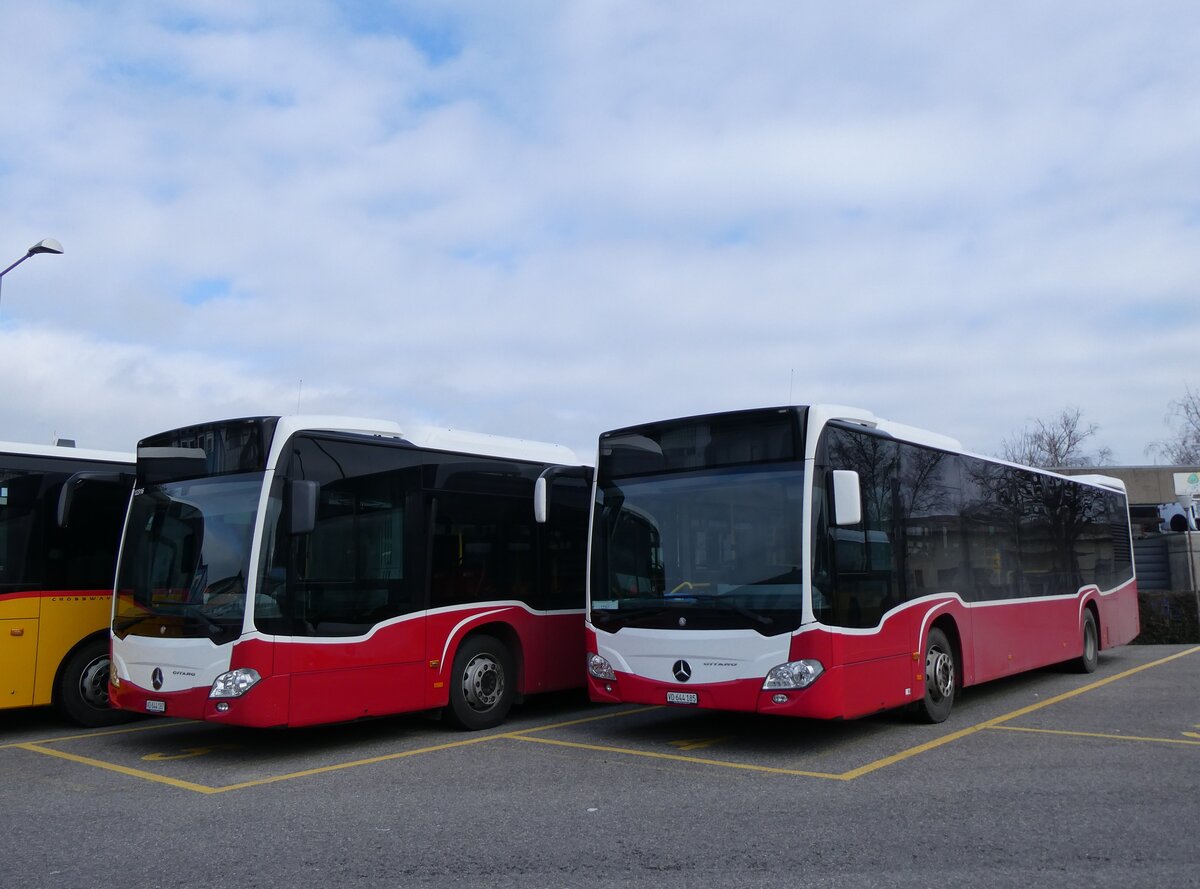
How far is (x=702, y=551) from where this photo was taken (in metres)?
9.16

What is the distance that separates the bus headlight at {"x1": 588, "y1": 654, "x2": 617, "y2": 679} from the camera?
9688 millimetres

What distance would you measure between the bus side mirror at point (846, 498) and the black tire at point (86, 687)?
7417mm

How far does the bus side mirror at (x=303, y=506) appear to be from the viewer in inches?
338

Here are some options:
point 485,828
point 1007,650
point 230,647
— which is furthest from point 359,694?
point 1007,650

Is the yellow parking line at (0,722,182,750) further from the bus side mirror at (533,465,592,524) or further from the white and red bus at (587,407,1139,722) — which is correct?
the white and red bus at (587,407,1139,722)

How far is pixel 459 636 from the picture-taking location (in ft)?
34.4

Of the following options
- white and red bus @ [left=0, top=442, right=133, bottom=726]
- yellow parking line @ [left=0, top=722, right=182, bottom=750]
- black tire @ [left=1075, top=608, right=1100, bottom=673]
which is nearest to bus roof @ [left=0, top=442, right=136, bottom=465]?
white and red bus @ [left=0, top=442, right=133, bottom=726]

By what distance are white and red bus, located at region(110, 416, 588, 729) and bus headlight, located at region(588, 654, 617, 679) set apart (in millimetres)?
1411

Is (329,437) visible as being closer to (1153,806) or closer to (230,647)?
(230,647)

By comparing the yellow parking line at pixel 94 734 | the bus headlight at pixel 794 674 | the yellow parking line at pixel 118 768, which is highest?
the bus headlight at pixel 794 674

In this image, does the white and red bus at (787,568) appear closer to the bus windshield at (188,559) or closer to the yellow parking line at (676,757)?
the yellow parking line at (676,757)

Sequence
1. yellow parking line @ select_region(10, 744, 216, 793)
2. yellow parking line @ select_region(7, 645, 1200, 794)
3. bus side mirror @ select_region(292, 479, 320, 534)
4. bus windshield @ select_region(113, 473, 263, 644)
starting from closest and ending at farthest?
yellow parking line @ select_region(10, 744, 216, 793) → yellow parking line @ select_region(7, 645, 1200, 794) → bus side mirror @ select_region(292, 479, 320, 534) → bus windshield @ select_region(113, 473, 263, 644)

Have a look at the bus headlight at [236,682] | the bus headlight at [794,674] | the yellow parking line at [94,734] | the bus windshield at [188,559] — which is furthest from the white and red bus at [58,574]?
the bus headlight at [794,674]

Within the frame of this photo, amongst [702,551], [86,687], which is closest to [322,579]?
[702,551]
